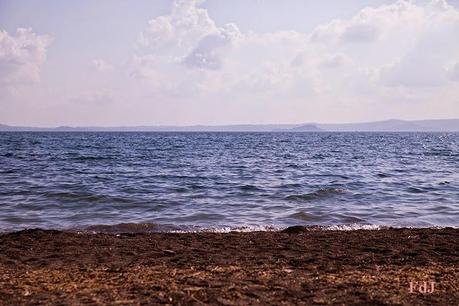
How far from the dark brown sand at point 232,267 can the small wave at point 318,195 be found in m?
6.97

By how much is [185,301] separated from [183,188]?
15.8 metres

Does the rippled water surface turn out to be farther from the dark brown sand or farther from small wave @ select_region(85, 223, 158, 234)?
the dark brown sand

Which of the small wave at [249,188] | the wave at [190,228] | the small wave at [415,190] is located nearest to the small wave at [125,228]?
the wave at [190,228]

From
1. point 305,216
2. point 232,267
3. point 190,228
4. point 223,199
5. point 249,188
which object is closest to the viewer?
point 232,267

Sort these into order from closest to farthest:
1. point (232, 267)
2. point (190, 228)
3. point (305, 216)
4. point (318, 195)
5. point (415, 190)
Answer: point (232, 267), point (190, 228), point (305, 216), point (318, 195), point (415, 190)

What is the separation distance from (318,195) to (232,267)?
40.0 feet

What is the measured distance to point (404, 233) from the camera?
11805 millimetres

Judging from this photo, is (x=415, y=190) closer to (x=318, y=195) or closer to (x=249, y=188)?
(x=318, y=195)

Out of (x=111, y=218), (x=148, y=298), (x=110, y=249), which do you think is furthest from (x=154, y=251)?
(x=111, y=218)

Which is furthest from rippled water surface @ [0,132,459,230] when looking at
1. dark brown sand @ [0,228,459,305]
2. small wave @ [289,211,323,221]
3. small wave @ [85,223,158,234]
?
dark brown sand @ [0,228,459,305]

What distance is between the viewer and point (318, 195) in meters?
19.9

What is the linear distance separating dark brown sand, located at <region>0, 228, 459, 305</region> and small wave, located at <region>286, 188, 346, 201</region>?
6.97 meters

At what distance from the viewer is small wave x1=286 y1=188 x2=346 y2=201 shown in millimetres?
19117

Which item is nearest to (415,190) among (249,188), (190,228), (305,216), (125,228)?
(249,188)
